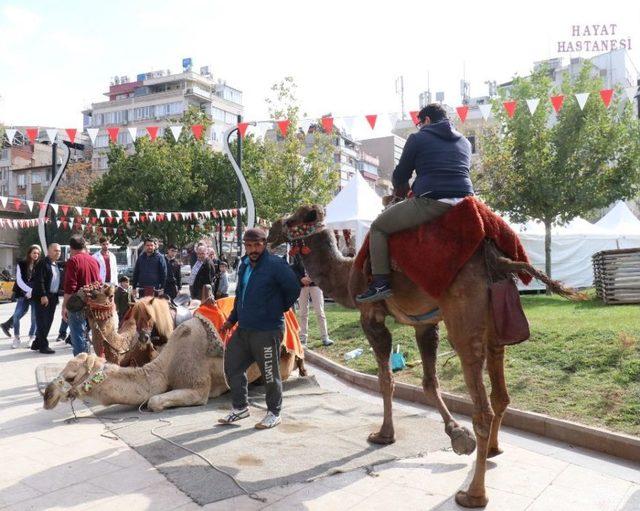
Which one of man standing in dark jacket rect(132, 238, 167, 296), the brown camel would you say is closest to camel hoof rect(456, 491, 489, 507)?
the brown camel

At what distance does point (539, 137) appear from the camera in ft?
61.5

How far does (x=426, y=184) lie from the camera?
4574mm

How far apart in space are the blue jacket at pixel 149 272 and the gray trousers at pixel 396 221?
22.7 ft

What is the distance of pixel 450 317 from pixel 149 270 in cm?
770

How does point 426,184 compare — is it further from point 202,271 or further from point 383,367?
point 202,271

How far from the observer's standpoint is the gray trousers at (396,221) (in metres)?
4.47

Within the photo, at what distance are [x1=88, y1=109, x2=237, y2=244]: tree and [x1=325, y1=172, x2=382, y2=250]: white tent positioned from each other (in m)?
14.5

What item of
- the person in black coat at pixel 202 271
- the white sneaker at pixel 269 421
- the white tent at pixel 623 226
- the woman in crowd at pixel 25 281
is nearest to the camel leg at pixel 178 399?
the white sneaker at pixel 269 421

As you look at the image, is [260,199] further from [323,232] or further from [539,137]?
[323,232]

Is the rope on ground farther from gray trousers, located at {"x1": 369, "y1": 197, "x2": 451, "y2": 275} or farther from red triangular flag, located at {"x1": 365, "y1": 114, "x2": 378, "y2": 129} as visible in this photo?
red triangular flag, located at {"x1": 365, "y1": 114, "x2": 378, "y2": 129}

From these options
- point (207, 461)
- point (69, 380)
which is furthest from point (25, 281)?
point (207, 461)

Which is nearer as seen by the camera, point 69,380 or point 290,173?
point 69,380

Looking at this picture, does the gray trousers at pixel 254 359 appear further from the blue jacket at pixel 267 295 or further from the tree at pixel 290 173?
the tree at pixel 290 173

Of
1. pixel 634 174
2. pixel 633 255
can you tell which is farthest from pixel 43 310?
pixel 634 174
